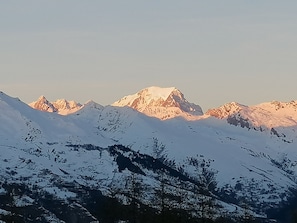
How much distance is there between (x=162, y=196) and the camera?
133 meters

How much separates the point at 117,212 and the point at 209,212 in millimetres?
21016

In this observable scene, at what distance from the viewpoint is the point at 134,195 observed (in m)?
139

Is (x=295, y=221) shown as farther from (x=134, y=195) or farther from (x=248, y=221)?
(x=134, y=195)

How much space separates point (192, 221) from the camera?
16288 cm

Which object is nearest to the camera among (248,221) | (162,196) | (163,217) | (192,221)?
(163,217)

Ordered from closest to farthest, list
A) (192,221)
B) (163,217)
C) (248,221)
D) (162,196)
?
1. (163,217)
2. (162,196)
3. (248,221)
4. (192,221)

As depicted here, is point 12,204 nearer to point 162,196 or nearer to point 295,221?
point 162,196

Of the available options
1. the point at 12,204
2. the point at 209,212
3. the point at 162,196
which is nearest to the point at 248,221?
the point at 209,212

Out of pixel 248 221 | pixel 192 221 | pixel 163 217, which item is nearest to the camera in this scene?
pixel 163 217

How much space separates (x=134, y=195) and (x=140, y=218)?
10.8 m

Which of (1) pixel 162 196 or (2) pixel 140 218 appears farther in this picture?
(2) pixel 140 218

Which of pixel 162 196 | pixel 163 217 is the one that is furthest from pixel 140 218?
pixel 163 217

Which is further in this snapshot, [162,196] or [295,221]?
[295,221]

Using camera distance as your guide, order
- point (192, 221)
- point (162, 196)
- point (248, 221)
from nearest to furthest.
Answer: point (162, 196)
point (248, 221)
point (192, 221)
